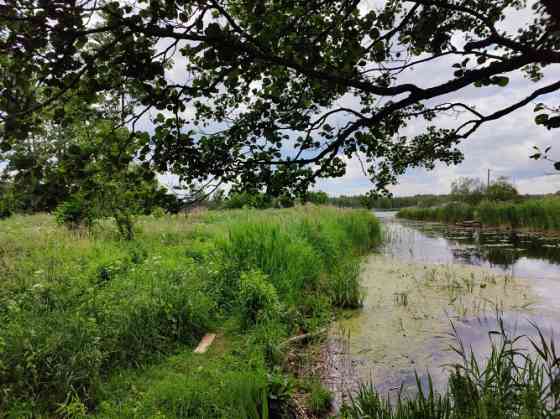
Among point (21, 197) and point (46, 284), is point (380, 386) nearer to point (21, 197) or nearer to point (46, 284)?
point (21, 197)

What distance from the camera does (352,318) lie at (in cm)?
516

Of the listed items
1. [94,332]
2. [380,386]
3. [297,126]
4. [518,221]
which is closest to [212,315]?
[94,332]

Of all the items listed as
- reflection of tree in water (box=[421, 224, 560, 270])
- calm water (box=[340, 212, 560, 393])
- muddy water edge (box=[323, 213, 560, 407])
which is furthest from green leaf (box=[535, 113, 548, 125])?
reflection of tree in water (box=[421, 224, 560, 270])

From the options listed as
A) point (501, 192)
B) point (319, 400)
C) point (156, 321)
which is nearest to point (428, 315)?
point (319, 400)

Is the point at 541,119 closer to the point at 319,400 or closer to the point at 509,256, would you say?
the point at 319,400

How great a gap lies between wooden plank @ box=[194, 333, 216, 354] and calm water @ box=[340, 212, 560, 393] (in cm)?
173

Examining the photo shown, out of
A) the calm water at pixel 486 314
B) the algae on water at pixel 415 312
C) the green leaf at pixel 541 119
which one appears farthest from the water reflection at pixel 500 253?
the green leaf at pixel 541 119

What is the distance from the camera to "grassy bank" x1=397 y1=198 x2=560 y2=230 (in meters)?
15.5

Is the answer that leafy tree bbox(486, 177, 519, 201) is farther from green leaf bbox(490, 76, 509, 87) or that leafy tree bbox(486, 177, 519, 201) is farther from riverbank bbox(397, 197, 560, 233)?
green leaf bbox(490, 76, 509, 87)

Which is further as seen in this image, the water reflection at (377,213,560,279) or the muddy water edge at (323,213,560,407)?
the water reflection at (377,213,560,279)

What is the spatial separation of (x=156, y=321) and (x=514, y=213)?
809 inches

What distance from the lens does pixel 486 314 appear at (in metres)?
5.10

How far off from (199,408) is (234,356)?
3.17 feet

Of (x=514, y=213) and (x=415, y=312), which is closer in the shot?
(x=415, y=312)
